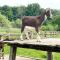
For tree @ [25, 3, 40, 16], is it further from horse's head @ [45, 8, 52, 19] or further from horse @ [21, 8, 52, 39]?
horse's head @ [45, 8, 52, 19]

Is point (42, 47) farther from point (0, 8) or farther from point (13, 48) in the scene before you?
point (0, 8)

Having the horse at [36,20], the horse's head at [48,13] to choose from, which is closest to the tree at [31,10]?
the horse at [36,20]

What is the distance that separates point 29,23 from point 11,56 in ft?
2.94

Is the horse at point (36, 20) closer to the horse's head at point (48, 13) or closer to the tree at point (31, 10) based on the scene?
the horse's head at point (48, 13)

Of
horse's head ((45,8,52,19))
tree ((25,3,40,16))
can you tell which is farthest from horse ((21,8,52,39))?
tree ((25,3,40,16))

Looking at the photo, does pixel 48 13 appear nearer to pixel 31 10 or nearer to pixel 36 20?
pixel 36 20

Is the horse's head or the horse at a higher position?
the horse's head

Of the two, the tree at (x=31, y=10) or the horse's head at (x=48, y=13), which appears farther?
the tree at (x=31, y=10)

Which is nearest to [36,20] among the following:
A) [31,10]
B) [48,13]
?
[48,13]

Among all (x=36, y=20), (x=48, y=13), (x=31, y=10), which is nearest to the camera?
(x=48, y=13)

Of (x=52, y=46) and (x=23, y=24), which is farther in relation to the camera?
(x=23, y=24)

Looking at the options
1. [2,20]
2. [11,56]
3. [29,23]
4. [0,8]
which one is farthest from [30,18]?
[0,8]

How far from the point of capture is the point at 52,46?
480 cm

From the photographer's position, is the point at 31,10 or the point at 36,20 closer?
the point at 36,20
